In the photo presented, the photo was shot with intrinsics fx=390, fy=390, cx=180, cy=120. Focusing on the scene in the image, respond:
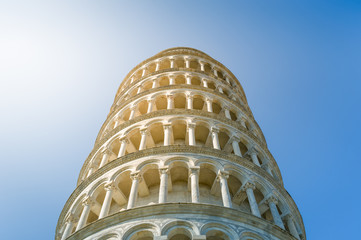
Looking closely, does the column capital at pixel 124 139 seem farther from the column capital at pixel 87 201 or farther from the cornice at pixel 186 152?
the column capital at pixel 87 201

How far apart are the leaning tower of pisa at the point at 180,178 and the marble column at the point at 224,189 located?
0.15ft

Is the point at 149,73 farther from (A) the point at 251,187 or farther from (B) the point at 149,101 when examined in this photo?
(A) the point at 251,187

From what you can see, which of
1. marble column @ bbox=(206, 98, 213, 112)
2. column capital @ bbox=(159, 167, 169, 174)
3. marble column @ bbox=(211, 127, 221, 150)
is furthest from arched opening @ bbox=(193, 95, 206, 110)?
column capital @ bbox=(159, 167, 169, 174)

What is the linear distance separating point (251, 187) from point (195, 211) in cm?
458

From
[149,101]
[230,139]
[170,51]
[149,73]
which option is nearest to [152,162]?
[230,139]

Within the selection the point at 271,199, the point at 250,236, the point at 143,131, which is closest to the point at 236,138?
the point at 271,199

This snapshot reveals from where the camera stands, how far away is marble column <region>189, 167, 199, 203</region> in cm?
1635

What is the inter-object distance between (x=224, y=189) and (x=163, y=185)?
2.73m

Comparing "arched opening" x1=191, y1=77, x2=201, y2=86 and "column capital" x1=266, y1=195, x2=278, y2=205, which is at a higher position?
"arched opening" x1=191, y1=77, x2=201, y2=86

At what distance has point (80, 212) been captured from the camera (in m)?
19.6

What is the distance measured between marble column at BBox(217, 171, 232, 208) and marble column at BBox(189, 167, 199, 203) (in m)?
1.11

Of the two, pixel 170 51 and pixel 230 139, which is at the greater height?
pixel 170 51

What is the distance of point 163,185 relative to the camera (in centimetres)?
1725

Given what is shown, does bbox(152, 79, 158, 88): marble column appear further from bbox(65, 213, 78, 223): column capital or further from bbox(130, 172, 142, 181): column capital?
bbox(65, 213, 78, 223): column capital
